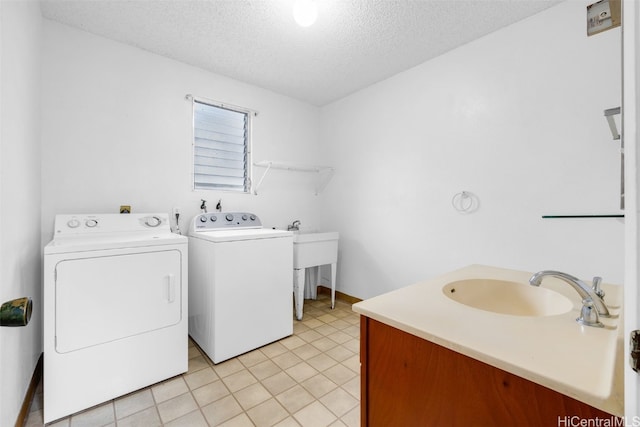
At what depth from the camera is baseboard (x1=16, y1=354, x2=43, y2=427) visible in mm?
1417

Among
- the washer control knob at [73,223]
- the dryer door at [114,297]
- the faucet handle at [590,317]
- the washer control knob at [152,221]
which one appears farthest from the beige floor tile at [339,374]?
the washer control knob at [73,223]

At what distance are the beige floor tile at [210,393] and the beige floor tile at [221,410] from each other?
0.04 m

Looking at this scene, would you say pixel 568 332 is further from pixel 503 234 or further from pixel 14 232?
pixel 14 232

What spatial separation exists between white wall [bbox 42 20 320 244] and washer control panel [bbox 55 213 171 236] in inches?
7.0

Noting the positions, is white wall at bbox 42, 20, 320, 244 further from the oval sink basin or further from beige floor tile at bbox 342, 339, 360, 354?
the oval sink basin

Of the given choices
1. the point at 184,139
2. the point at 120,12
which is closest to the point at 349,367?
the point at 184,139

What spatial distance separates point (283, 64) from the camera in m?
2.60

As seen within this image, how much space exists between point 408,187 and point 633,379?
2.40 meters

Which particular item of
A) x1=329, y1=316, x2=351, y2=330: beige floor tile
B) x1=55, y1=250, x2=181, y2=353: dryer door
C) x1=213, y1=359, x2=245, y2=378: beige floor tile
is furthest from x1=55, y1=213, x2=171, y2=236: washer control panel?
x1=329, y1=316, x2=351, y2=330: beige floor tile

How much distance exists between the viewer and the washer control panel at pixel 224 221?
2441 mm

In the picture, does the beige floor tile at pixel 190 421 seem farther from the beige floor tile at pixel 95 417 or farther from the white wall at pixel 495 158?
the white wall at pixel 495 158

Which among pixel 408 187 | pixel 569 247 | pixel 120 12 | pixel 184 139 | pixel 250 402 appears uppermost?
pixel 120 12

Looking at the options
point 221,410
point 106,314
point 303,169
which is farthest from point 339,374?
point 303,169

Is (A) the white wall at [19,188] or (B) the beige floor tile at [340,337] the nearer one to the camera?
(A) the white wall at [19,188]
